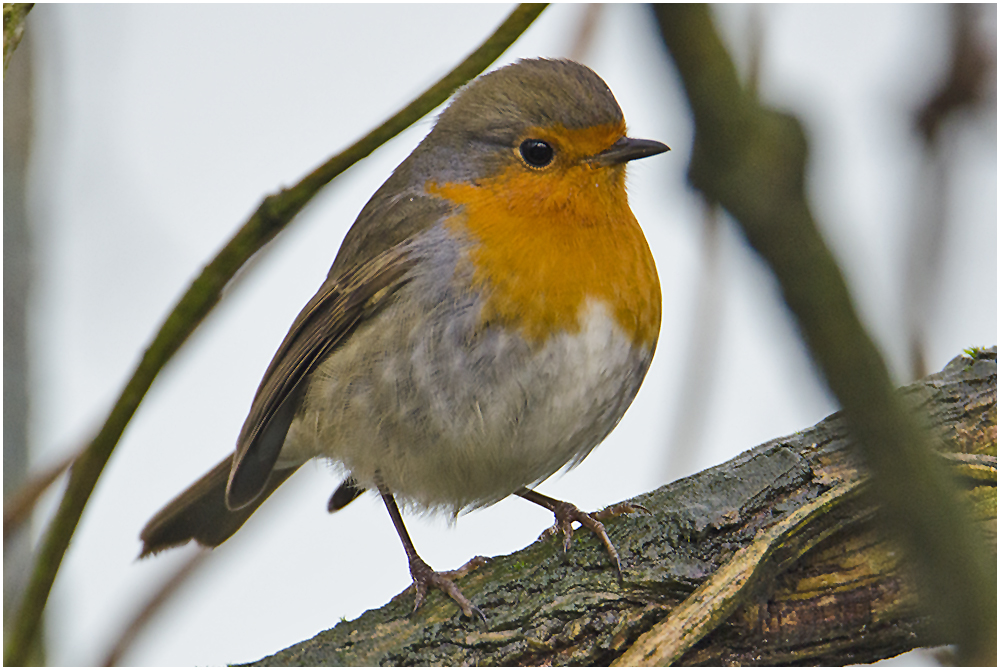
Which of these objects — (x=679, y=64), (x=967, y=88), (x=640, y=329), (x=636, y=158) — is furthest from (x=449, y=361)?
(x=679, y=64)

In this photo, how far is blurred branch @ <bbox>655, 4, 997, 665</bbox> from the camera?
39.8 inches

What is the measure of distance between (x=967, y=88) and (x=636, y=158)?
0.87m

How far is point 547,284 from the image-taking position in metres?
2.78

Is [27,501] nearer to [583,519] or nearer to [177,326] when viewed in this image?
[177,326]

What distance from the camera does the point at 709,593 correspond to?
2.56 metres

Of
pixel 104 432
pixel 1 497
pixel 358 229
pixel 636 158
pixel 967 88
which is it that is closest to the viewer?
pixel 104 432

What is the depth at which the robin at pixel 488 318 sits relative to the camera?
279 centimetres

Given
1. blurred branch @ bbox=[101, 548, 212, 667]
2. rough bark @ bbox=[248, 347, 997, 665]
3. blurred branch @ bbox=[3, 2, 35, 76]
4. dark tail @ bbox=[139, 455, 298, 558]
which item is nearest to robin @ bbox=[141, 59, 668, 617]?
rough bark @ bbox=[248, 347, 997, 665]

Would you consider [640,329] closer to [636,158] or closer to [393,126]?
[636,158]

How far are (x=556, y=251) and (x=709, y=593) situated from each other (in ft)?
3.27

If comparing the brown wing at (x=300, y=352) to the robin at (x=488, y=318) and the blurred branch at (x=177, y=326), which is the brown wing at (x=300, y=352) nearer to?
the robin at (x=488, y=318)

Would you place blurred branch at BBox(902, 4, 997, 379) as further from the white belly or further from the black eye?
the black eye

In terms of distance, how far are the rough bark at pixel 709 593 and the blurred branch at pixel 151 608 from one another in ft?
1.06

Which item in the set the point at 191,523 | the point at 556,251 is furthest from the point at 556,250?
the point at 191,523
